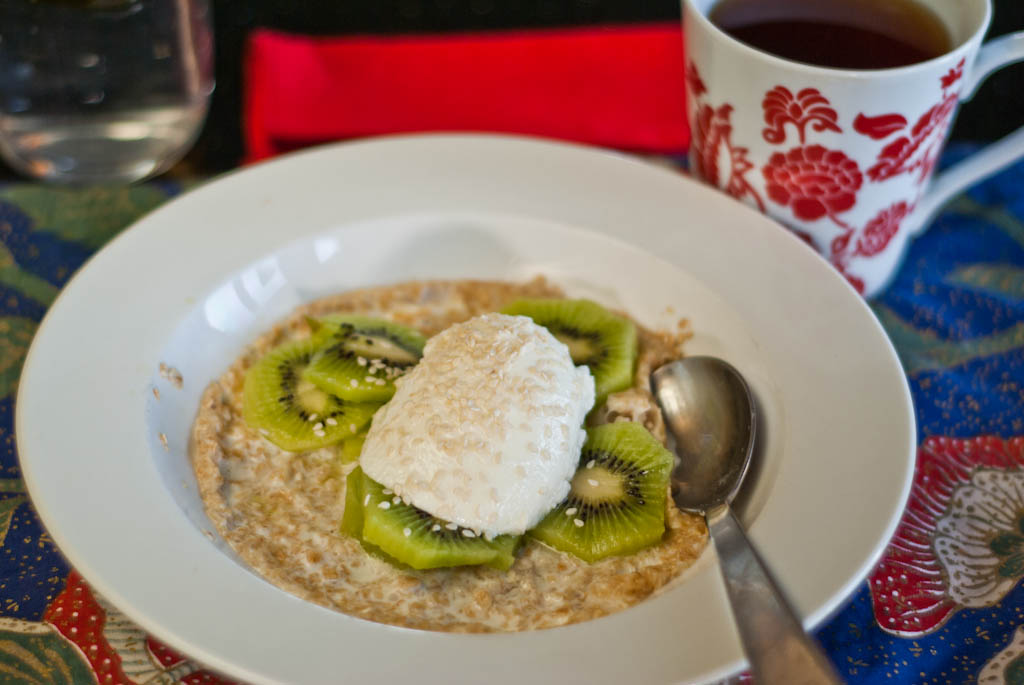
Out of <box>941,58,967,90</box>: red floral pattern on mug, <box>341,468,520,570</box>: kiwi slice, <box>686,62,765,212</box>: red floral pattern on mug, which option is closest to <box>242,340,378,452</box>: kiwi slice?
<box>341,468,520,570</box>: kiwi slice

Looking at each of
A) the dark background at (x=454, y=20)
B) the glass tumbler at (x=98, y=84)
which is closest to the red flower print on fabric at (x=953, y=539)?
the dark background at (x=454, y=20)

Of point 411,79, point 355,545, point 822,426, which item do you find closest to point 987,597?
point 822,426

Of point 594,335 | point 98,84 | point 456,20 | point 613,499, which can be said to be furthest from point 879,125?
point 98,84

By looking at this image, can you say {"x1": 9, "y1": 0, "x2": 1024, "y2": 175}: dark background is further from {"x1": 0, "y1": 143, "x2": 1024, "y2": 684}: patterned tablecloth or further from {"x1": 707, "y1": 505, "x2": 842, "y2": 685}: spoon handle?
{"x1": 707, "y1": 505, "x2": 842, "y2": 685}: spoon handle

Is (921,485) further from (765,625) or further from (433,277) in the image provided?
(433,277)

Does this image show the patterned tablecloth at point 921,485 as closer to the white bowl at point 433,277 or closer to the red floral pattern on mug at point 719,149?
the white bowl at point 433,277

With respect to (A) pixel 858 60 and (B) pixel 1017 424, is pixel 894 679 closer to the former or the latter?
(B) pixel 1017 424

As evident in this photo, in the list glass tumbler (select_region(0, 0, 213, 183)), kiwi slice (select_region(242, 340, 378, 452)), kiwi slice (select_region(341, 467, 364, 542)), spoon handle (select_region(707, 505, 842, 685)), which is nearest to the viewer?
spoon handle (select_region(707, 505, 842, 685))
